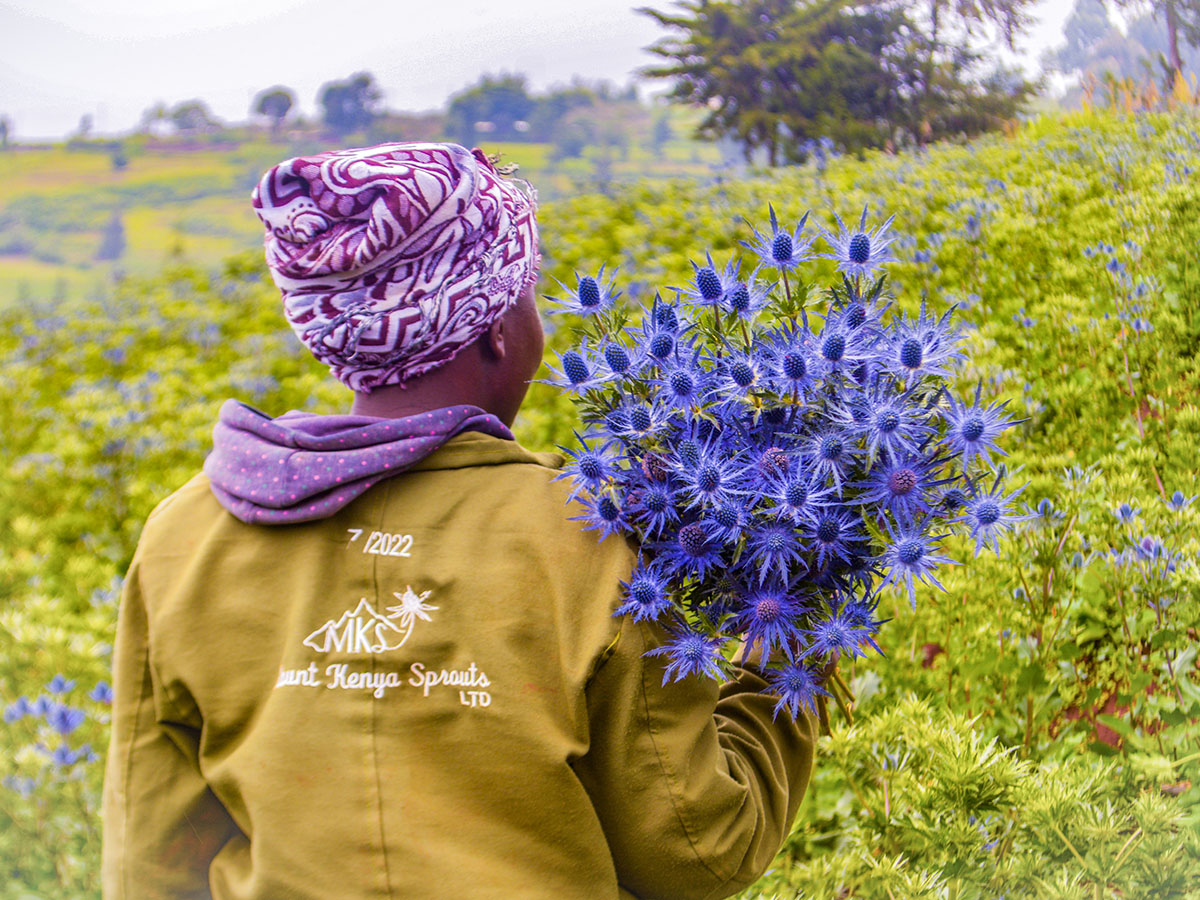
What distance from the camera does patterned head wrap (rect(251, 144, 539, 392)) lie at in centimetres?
120

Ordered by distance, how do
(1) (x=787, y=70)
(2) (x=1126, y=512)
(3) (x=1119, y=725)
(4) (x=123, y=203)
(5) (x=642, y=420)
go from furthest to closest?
(4) (x=123, y=203), (1) (x=787, y=70), (2) (x=1126, y=512), (3) (x=1119, y=725), (5) (x=642, y=420)

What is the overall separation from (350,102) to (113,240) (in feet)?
7.32

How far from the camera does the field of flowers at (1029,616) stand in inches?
60.5

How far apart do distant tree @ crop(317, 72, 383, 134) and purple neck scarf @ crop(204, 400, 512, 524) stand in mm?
2552

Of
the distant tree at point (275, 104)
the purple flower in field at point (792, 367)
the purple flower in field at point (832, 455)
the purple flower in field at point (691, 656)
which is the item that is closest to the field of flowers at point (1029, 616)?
the purple flower in field at point (792, 367)

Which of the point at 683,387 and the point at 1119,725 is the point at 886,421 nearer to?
the point at 683,387

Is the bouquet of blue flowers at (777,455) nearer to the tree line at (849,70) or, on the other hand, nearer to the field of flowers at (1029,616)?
the field of flowers at (1029,616)

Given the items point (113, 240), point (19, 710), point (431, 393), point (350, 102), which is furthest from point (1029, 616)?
point (113, 240)

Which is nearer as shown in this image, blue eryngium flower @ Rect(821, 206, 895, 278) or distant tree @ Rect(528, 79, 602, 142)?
blue eryngium flower @ Rect(821, 206, 895, 278)

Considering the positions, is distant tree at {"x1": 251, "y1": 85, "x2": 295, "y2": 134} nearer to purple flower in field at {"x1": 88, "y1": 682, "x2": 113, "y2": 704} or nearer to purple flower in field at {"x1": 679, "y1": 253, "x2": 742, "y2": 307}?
purple flower in field at {"x1": 88, "y1": 682, "x2": 113, "y2": 704}

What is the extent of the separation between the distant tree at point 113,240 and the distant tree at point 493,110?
2.52 m

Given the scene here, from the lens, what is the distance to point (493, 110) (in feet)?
10.7

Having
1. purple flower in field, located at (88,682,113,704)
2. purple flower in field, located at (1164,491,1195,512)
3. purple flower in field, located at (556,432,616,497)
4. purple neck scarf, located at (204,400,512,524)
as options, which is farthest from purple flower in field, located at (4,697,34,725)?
purple flower in field, located at (1164,491,1195,512)

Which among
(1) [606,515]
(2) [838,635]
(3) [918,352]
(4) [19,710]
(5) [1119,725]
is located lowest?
(4) [19,710]
